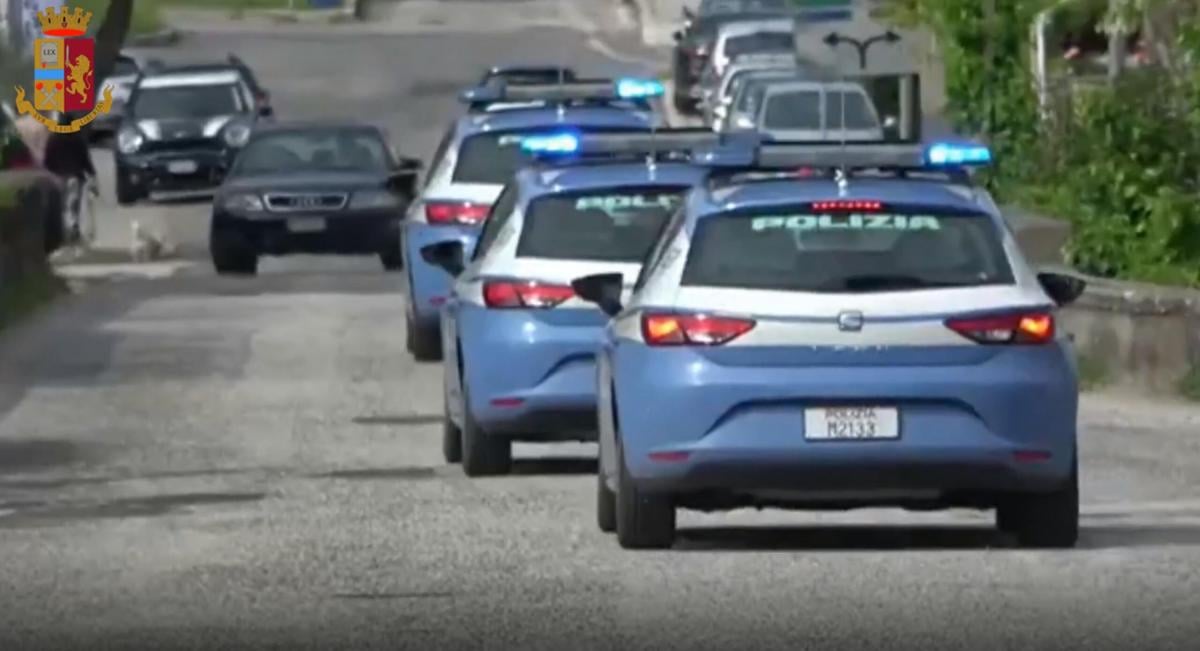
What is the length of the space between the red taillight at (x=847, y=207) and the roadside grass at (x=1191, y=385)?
865 cm

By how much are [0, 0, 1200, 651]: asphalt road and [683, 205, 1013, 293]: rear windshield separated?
3.48 feet

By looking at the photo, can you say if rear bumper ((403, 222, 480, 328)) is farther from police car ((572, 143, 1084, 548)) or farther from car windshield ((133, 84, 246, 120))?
car windshield ((133, 84, 246, 120))

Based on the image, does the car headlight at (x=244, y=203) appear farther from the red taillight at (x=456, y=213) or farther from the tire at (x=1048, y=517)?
the tire at (x=1048, y=517)

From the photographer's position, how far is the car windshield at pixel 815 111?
134 ft

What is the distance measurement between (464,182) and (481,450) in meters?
7.35

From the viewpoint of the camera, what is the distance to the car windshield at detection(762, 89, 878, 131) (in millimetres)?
40719

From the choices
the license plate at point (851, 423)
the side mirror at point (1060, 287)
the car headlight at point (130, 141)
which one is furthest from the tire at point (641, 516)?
the car headlight at point (130, 141)

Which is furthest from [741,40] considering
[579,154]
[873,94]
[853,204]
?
[853,204]

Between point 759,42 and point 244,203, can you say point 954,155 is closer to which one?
point 244,203

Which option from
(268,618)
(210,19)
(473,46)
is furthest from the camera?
(210,19)

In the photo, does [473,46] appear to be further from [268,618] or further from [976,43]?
[268,618]

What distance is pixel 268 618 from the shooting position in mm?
12484

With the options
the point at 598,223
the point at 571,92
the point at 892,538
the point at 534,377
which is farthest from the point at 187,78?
the point at 892,538

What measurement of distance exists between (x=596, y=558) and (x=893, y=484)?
1.22m
